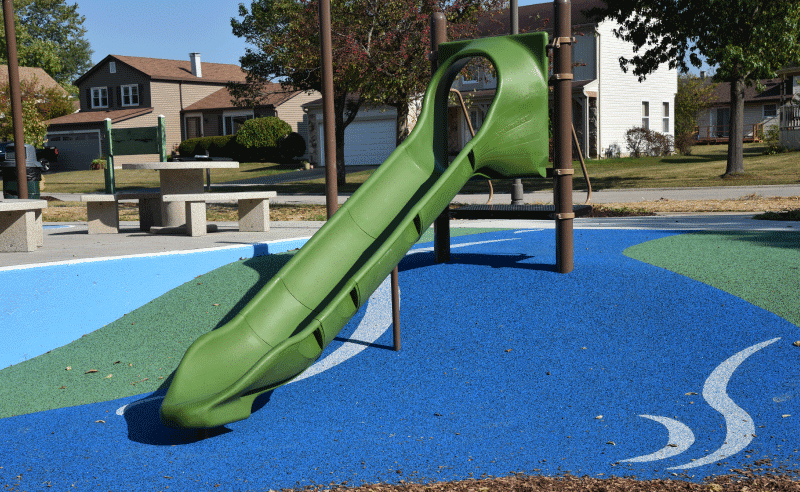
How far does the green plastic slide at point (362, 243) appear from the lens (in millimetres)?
4723

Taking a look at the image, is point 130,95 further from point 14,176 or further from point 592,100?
point 14,176

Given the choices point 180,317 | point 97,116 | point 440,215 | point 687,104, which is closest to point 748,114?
point 687,104

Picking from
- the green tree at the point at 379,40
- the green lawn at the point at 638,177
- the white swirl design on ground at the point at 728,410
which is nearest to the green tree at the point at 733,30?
the green lawn at the point at 638,177

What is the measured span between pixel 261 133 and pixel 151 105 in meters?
13.9

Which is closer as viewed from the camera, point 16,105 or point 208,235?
point 208,235

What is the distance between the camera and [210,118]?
50219mm

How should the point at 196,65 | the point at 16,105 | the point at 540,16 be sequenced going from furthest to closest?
1. the point at 196,65
2. the point at 540,16
3. the point at 16,105

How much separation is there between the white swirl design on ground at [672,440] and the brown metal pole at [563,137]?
2.87 metres

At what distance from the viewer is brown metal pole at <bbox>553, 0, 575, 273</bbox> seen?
7520 millimetres

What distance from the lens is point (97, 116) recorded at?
5131 cm

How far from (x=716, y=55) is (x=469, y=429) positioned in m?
19.8

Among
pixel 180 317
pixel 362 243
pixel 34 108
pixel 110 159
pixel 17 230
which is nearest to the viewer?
pixel 362 243

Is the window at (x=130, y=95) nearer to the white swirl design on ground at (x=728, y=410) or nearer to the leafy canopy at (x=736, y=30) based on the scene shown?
the leafy canopy at (x=736, y=30)

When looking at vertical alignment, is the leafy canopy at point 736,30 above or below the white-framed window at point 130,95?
below
